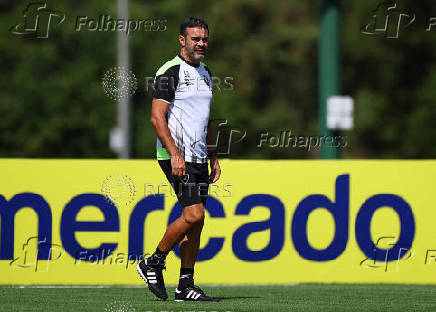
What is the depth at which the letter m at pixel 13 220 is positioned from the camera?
10.8 m

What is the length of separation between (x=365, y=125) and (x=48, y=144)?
985 cm

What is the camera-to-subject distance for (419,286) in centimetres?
1088

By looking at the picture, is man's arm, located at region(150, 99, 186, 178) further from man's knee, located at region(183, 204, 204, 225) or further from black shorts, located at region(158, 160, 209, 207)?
man's knee, located at region(183, 204, 204, 225)

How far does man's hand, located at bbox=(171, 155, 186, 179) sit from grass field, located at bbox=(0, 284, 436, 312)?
995 mm

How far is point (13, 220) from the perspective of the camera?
10.8 metres

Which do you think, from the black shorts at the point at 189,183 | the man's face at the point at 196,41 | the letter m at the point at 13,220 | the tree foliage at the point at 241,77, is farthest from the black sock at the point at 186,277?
the tree foliage at the point at 241,77

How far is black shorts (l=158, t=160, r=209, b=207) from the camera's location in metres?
8.52

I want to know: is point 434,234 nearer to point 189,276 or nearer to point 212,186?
point 212,186

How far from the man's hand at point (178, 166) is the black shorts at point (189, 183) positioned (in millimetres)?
161

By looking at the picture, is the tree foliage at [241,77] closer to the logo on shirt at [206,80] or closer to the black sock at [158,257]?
the logo on shirt at [206,80]

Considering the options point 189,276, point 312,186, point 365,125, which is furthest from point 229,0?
point 189,276

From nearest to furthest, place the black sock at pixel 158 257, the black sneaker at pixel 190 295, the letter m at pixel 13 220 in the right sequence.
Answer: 1. the black sock at pixel 158 257
2. the black sneaker at pixel 190 295
3. the letter m at pixel 13 220

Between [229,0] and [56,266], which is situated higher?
[229,0]

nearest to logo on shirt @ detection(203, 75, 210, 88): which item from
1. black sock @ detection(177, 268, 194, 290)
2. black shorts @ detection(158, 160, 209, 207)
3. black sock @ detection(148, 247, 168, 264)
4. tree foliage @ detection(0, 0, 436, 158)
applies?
black shorts @ detection(158, 160, 209, 207)
